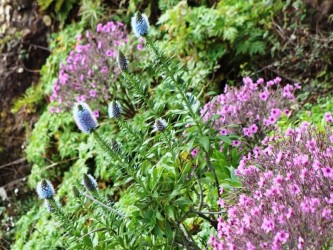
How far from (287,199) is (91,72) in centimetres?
371

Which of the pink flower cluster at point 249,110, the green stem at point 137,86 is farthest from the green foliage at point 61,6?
the green stem at point 137,86

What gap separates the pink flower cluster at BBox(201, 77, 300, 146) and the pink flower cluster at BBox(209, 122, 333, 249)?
0.99 meters

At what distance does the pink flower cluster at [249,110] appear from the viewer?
391 cm

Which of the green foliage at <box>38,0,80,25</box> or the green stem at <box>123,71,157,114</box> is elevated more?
the green stem at <box>123,71,157,114</box>

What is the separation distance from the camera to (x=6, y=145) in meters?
7.51

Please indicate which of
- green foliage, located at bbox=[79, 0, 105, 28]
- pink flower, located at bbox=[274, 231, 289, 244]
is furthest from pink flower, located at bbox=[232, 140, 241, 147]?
green foliage, located at bbox=[79, 0, 105, 28]

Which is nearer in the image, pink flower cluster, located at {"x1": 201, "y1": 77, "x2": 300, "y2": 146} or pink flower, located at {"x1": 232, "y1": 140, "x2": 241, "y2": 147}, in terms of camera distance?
pink flower, located at {"x1": 232, "y1": 140, "x2": 241, "y2": 147}

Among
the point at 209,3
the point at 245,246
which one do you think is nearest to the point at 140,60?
the point at 209,3

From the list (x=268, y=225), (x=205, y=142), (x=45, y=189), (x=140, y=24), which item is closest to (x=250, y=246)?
(x=268, y=225)

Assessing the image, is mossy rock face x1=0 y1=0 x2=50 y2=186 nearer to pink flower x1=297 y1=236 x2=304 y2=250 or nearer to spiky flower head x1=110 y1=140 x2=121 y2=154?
spiky flower head x1=110 y1=140 x2=121 y2=154

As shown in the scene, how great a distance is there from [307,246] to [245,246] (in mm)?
315

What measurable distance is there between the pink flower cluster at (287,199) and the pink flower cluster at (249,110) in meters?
0.99

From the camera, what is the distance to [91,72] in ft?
18.8

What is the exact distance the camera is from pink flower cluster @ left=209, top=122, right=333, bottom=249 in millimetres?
2105
